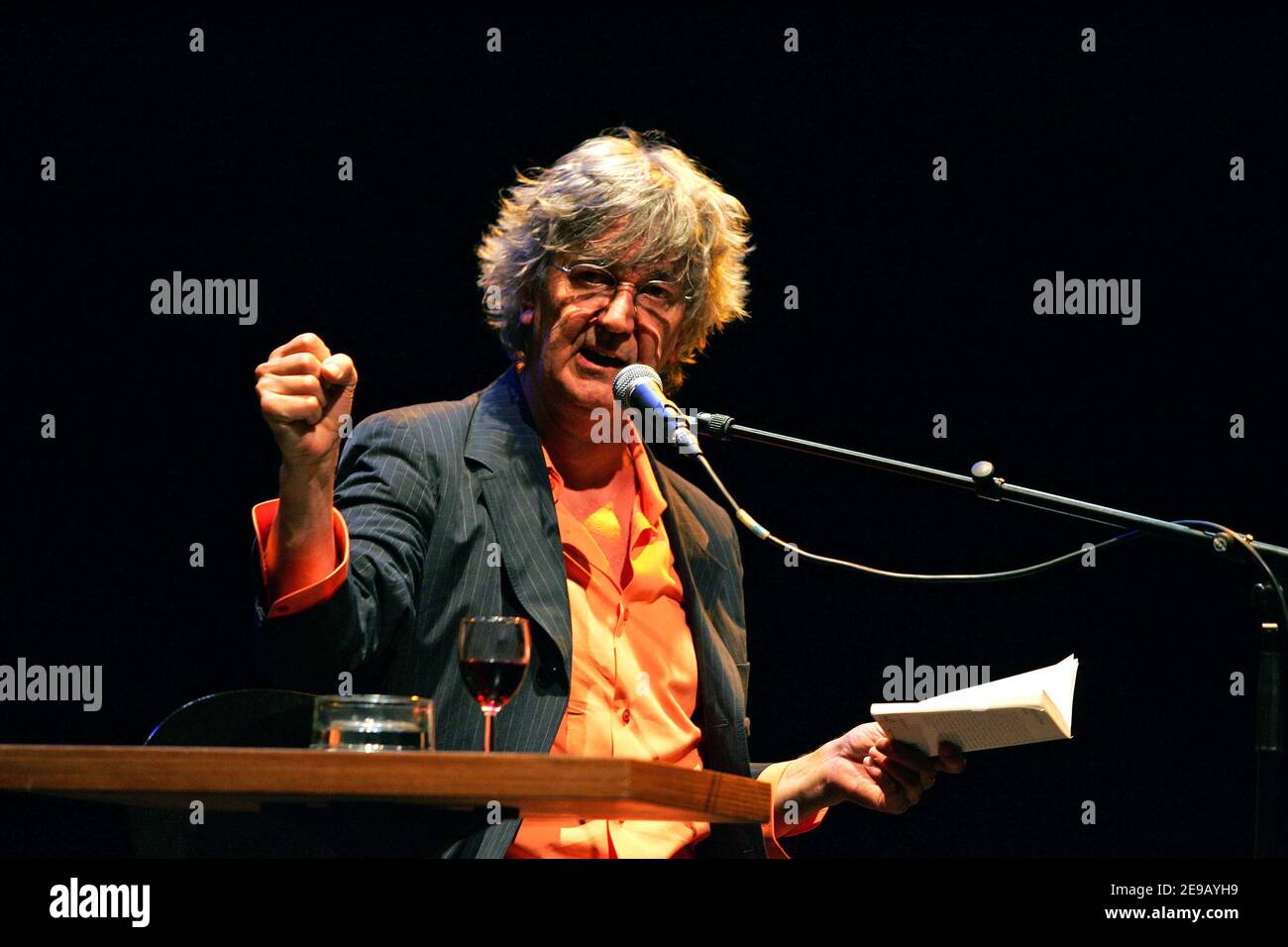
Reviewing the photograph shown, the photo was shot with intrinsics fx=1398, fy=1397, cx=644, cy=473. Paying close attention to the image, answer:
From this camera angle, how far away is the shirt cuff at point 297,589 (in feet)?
5.55

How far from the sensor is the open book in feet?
5.77

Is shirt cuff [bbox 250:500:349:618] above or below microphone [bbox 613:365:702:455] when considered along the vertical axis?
below

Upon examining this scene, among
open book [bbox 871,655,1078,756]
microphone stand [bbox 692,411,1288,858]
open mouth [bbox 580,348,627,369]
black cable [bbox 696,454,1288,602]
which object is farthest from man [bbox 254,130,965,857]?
microphone stand [bbox 692,411,1288,858]

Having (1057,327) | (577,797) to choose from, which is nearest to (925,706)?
(577,797)

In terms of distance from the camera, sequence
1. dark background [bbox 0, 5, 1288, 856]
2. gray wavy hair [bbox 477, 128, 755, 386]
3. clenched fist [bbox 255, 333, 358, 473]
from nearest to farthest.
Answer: clenched fist [bbox 255, 333, 358, 473] → gray wavy hair [bbox 477, 128, 755, 386] → dark background [bbox 0, 5, 1288, 856]

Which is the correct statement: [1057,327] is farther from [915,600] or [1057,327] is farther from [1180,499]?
[915,600]

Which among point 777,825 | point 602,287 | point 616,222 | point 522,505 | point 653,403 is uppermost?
point 616,222

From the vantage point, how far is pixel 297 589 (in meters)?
1.70

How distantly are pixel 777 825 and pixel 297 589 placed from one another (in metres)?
1.11

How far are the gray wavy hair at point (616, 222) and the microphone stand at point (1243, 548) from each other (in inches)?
30.0

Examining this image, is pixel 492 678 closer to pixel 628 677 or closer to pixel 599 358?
pixel 628 677

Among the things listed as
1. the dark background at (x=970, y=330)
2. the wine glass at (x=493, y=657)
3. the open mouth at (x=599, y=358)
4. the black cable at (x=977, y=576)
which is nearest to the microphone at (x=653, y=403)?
the black cable at (x=977, y=576)

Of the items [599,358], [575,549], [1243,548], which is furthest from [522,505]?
[1243,548]

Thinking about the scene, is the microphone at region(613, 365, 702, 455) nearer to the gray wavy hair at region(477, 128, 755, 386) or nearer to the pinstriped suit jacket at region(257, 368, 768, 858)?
the pinstriped suit jacket at region(257, 368, 768, 858)
